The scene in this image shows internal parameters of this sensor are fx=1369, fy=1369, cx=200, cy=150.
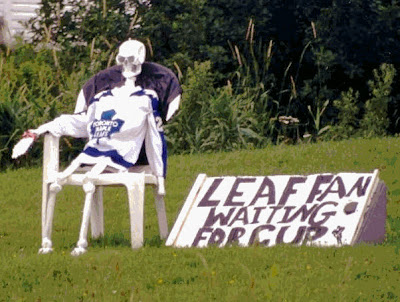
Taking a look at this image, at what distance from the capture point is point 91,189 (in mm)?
10594

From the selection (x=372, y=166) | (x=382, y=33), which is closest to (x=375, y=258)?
(x=372, y=166)

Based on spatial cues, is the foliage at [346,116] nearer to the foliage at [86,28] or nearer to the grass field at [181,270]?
the foliage at [86,28]

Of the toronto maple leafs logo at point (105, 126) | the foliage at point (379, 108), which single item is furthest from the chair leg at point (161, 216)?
the foliage at point (379, 108)

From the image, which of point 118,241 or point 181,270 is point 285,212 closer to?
point 181,270

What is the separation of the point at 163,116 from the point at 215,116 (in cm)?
562

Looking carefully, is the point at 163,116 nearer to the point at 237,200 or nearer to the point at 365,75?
the point at 237,200

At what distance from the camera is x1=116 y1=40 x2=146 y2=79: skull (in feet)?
37.1

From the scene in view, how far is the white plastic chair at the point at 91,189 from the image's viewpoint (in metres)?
10.6

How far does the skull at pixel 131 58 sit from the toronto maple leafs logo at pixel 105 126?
1.44ft

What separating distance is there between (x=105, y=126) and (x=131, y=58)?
67 cm

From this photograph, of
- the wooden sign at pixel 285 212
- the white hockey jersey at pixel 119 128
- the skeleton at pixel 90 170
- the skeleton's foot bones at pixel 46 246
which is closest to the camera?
the wooden sign at pixel 285 212

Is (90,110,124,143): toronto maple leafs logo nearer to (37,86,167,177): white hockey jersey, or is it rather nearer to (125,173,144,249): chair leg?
(37,86,167,177): white hockey jersey

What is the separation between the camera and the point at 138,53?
11.3m

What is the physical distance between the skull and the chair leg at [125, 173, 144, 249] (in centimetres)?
111
